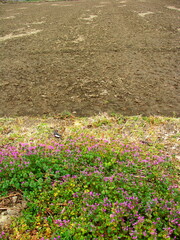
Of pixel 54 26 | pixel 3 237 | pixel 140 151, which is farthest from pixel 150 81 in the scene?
pixel 54 26

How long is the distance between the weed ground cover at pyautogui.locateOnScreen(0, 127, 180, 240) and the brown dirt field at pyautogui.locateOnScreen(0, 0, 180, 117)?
5.87 ft

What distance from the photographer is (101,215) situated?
254 centimetres

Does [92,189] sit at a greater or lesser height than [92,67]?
lesser

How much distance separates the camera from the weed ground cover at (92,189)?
2443mm

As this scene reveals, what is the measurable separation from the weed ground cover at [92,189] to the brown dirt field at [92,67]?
1.79 metres

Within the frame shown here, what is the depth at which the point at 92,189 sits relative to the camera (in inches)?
115

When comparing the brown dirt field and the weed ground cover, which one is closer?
the weed ground cover

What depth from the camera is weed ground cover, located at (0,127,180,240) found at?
96.2 inches

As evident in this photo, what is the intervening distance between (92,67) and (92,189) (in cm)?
544

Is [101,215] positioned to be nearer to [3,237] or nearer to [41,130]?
[3,237]

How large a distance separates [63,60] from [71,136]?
494cm

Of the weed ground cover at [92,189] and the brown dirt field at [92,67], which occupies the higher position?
the brown dirt field at [92,67]

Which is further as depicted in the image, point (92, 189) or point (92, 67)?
point (92, 67)

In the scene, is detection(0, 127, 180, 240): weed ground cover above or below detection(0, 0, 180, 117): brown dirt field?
below
